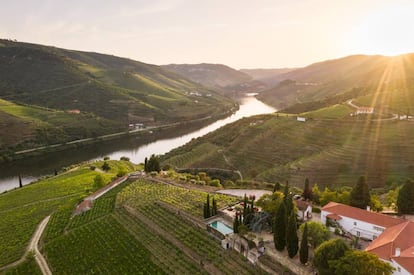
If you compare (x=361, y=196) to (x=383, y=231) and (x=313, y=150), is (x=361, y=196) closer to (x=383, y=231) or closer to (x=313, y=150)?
(x=383, y=231)

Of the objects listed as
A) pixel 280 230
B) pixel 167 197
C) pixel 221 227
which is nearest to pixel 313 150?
pixel 167 197

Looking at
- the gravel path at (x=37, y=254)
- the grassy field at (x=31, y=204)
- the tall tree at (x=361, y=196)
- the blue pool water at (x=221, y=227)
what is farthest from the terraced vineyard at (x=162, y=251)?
the tall tree at (x=361, y=196)

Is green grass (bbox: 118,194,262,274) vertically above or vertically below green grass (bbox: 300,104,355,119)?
below

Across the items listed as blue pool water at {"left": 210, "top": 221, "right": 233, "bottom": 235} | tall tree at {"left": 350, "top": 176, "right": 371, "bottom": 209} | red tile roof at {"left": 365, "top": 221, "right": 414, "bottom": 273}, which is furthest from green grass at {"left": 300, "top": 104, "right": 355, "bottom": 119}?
red tile roof at {"left": 365, "top": 221, "right": 414, "bottom": 273}

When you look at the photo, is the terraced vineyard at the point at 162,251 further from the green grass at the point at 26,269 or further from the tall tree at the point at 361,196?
the tall tree at the point at 361,196

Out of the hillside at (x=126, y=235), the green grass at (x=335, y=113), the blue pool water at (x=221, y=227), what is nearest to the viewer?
the hillside at (x=126, y=235)

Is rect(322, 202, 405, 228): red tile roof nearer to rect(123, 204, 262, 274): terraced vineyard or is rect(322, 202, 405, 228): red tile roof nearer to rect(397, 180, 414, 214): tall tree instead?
rect(397, 180, 414, 214): tall tree
